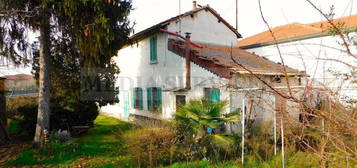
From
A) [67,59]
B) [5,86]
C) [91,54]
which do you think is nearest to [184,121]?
[91,54]

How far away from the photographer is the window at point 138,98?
1486 cm

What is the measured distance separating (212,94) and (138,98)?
7128 mm

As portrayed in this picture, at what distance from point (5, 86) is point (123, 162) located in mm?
7979

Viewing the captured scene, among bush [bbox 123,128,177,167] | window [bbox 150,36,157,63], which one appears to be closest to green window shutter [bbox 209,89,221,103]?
bush [bbox 123,128,177,167]

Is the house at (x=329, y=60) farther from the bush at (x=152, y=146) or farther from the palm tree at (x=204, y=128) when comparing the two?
the bush at (x=152, y=146)

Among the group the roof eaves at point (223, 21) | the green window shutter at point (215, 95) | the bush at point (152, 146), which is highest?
the roof eaves at point (223, 21)

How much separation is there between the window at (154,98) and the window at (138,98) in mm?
940

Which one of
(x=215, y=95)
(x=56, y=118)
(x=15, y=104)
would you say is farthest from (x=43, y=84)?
(x=215, y=95)

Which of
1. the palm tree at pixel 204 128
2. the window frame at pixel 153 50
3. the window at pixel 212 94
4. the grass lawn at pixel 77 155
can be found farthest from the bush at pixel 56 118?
the palm tree at pixel 204 128

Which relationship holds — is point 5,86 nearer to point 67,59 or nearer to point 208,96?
point 67,59

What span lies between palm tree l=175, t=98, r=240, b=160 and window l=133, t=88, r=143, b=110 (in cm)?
833

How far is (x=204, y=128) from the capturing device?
6.62 metres

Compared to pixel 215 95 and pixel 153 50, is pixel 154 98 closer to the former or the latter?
pixel 153 50

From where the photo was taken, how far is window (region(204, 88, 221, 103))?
31.6ft
